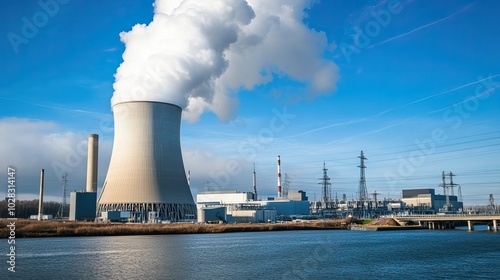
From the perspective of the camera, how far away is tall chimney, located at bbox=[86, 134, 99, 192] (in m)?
47.8

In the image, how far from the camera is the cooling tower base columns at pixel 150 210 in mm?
37438

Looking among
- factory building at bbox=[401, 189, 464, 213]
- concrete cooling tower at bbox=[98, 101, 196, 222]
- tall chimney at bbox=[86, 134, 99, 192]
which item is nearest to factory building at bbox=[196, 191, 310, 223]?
tall chimney at bbox=[86, 134, 99, 192]

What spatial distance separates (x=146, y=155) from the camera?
31.5 m

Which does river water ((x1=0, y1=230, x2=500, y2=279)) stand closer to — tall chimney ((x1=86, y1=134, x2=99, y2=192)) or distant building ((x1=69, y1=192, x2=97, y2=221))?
distant building ((x1=69, y1=192, x2=97, y2=221))

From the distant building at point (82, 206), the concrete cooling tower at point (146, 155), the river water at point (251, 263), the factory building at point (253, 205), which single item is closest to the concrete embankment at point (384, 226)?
the factory building at point (253, 205)

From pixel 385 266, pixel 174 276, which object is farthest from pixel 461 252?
pixel 174 276

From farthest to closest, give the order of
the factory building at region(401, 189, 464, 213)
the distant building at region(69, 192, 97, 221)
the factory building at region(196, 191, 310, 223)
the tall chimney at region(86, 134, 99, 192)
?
the factory building at region(401, 189, 464, 213) < the factory building at region(196, 191, 310, 223) < the tall chimney at region(86, 134, 99, 192) < the distant building at region(69, 192, 97, 221)

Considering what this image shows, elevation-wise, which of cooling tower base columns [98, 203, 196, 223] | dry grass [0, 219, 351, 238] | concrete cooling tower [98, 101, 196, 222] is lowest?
dry grass [0, 219, 351, 238]

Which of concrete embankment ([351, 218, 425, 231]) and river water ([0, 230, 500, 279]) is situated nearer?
river water ([0, 230, 500, 279])

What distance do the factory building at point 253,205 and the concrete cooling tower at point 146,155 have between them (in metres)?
21.1

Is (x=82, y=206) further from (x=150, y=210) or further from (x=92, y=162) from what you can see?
(x=150, y=210)

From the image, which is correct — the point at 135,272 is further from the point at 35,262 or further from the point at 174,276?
the point at 35,262

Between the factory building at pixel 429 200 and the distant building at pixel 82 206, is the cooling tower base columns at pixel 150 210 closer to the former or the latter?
the distant building at pixel 82 206

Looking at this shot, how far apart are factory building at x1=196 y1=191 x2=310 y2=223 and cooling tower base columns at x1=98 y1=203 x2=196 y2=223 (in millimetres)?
14058
